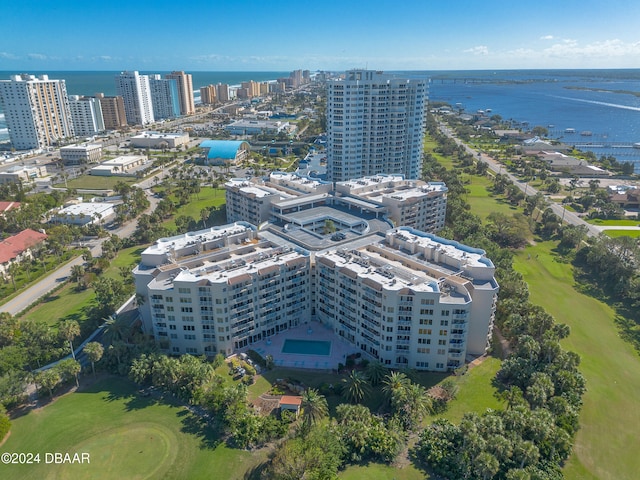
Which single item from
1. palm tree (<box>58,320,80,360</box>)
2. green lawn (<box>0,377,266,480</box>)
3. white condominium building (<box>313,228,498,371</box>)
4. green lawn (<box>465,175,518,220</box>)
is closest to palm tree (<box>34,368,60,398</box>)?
green lawn (<box>0,377,266,480</box>)

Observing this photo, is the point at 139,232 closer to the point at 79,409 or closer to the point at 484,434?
the point at 79,409

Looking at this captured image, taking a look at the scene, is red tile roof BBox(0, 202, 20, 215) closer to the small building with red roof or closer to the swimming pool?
the small building with red roof

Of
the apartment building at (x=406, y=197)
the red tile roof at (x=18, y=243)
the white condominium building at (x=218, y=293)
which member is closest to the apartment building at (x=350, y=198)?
the apartment building at (x=406, y=197)

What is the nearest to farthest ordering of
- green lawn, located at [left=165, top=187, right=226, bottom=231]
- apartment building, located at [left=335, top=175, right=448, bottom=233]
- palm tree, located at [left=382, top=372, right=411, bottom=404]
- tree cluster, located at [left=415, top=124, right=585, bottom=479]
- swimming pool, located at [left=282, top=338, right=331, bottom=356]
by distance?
tree cluster, located at [left=415, top=124, right=585, bottom=479] → palm tree, located at [left=382, top=372, right=411, bottom=404] → swimming pool, located at [left=282, top=338, right=331, bottom=356] → apartment building, located at [left=335, top=175, right=448, bottom=233] → green lawn, located at [left=165, top=187, right=226, bottom=231]

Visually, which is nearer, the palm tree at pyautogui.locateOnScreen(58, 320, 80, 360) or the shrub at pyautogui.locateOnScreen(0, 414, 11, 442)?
the shrub at pyautogui.locateOnScreen(0, 414, 11, 442)

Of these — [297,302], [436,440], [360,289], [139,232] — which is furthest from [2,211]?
[436,440]

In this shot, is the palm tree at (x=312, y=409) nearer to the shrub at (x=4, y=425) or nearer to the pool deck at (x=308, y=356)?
the pool deck at (x=308, y=356)
